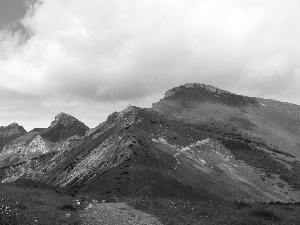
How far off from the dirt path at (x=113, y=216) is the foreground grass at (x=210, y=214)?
3.90 ft

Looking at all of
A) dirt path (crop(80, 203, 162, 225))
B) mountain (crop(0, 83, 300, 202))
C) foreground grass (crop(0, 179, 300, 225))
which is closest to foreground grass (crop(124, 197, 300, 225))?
foreground grass (crop(0, 179, 300, 225))

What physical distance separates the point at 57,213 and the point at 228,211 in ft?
52.1

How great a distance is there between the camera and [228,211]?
99.3ft

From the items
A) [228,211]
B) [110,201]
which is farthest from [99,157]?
[228,211]

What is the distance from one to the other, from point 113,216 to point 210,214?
355 inches

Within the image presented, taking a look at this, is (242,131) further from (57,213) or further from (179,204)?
(57,213)

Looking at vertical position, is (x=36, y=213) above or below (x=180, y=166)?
below

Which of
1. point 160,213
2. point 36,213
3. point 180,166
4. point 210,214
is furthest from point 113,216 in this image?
point 180,166

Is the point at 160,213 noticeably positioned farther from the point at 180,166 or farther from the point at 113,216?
the point at 180,166

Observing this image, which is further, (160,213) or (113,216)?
(160,213)

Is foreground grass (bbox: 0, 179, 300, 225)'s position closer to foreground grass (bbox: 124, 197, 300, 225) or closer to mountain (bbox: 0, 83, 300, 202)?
foreground grass (bbox: 124, 197, 300, 225)

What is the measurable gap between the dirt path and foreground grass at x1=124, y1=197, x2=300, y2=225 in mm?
1189

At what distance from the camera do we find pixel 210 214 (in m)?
29.1

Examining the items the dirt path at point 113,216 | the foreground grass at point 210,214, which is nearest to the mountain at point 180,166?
the dirt path at point 113,216
